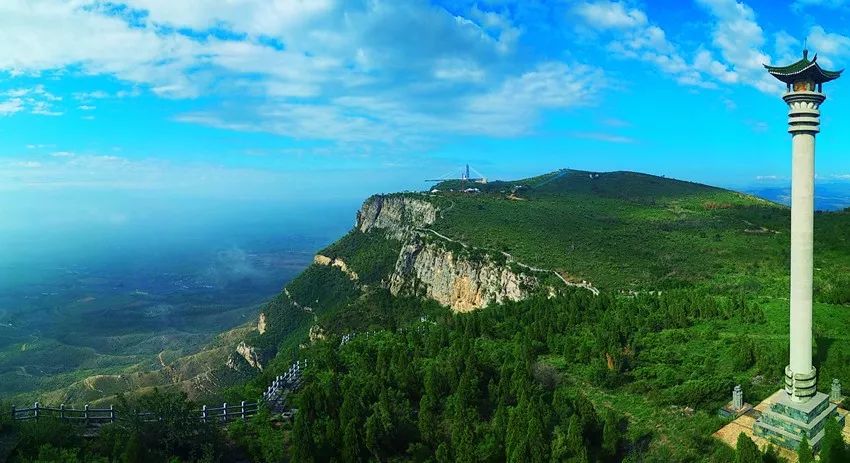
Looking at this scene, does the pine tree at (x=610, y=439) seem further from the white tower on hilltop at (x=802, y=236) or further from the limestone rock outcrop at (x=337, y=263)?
the limestone rock outcrop at (x=337, y=263)

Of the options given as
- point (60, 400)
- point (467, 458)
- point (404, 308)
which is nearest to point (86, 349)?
point (60, 400)

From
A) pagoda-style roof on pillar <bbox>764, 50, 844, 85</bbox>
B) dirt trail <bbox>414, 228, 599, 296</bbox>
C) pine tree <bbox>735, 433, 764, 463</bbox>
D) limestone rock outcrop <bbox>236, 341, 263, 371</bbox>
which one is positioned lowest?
limestone rock outcrop <bbox>236, 341, 263, 371</bbox>

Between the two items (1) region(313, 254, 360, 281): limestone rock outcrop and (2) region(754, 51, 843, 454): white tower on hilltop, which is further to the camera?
(1) region(313, 254, 360, 281): limestone rock outcrop

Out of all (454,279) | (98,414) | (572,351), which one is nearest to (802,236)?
(572,351)

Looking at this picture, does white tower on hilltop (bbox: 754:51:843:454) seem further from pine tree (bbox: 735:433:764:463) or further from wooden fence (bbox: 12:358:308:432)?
wooden fence (bbox: 12:358:308:432)

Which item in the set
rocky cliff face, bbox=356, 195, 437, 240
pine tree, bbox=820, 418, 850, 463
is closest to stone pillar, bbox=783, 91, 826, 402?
pine tree, bbox=820, 418, 850, 463

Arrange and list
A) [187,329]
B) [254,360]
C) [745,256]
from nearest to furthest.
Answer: [745,256]
[254,360]
[187,329]

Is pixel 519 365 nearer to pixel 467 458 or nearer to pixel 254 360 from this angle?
pixel 467 458

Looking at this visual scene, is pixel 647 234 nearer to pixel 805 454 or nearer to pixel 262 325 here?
pixel 805 454
